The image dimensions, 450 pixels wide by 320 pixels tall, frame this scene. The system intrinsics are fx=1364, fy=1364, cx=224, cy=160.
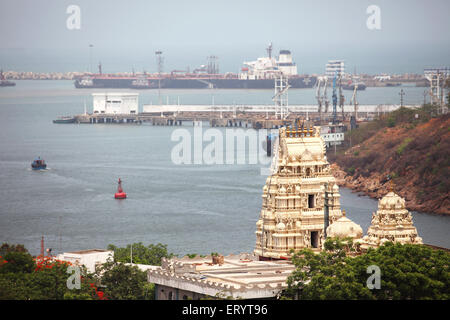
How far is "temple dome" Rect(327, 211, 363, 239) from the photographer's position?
46.5 meters

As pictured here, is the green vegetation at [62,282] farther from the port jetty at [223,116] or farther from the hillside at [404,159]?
the port jetty at [223,116]

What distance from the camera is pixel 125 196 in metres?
93.8

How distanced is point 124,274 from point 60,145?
100283 millimetres

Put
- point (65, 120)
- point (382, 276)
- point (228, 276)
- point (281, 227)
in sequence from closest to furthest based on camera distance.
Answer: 1. point (382, 276)
2. point (228, 276)
3. point (281, 227)
4. point (65, 120)

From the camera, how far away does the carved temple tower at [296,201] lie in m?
49.1

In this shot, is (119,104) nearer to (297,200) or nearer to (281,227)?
(297,200)

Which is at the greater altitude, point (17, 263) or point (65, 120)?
point (65, 120)

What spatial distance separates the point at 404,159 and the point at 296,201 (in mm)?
53974

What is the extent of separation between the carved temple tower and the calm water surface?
17052 millimetres

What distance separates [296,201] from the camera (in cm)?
4953

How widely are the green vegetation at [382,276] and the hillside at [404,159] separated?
42.9m

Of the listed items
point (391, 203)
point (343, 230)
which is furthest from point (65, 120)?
point (343, 230)

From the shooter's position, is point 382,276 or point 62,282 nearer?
point 382,276
